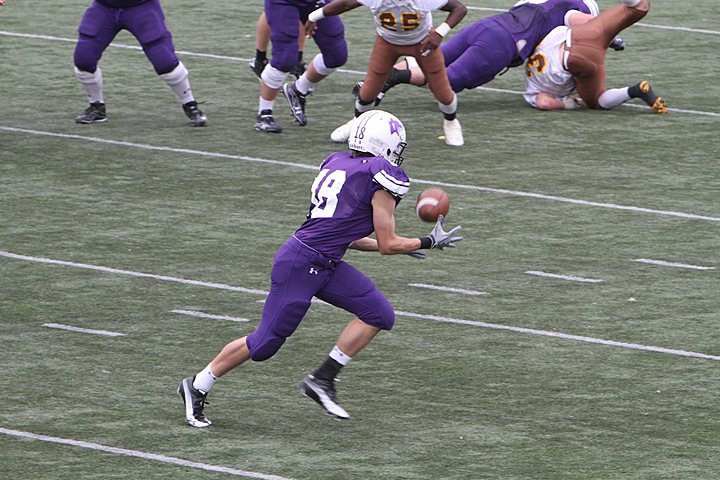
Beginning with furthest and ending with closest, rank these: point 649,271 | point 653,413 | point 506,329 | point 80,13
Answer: point 80,13
point 649,271
point 506,329
point 653,413

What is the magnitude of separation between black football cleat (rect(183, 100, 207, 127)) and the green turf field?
162 millimetres

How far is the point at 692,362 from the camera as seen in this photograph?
24.7 feet

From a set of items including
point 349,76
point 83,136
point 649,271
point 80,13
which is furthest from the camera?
point 80,13

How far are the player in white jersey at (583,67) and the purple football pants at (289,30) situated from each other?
198cm

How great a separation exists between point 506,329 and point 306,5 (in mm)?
4647

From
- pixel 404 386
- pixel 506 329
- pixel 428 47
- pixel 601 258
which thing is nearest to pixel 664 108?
pixel 428 47

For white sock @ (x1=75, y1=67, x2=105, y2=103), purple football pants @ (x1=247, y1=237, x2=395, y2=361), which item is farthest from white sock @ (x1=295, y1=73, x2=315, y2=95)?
purple football pants @ (x1=247, y1=237, x2=395, y2=361)

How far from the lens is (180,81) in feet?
40.0

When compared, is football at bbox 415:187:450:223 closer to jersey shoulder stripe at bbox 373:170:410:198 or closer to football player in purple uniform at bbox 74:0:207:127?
jersey shoulder stripe at bbox 373:170:410:198

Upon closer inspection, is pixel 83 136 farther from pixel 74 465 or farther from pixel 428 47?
pixel 74 465

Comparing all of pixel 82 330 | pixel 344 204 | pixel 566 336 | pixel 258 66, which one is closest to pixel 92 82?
pixel 258 66

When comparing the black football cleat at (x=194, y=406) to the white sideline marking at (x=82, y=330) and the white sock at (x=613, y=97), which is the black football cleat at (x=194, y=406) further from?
the white sock at (x=613, y=97)

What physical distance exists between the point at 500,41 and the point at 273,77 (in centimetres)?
213

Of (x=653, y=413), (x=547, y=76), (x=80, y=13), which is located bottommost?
(x=80, y=13)
